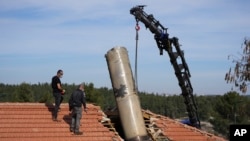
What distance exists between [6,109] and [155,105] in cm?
7205

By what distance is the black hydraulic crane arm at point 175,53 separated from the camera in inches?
743

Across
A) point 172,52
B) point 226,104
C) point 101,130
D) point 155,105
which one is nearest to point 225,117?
point 226,104

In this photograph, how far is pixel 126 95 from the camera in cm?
1370

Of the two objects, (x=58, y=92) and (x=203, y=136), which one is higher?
(x=58, y=92)

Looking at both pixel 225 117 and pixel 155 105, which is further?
pixel 155 105

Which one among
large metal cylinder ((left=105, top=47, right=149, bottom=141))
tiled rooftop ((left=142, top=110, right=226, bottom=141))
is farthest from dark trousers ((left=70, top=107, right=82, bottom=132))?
tiled rooftop ((left=142, top=110, right=226, bottom=141))

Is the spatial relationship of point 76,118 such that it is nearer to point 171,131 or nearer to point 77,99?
point 77,99

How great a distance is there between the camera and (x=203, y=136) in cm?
1622

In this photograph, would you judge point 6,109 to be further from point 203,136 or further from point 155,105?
point 155,105

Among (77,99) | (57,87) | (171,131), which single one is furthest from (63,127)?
(171,131)

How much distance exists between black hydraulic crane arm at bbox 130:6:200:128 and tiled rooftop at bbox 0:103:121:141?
5.43 m

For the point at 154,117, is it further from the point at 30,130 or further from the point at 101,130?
the point at 30,130

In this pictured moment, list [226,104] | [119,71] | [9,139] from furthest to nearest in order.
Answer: [226,104]
[119,71]
[9,139]

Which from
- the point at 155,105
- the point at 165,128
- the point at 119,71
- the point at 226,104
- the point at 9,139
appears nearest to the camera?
the point at 9,139
